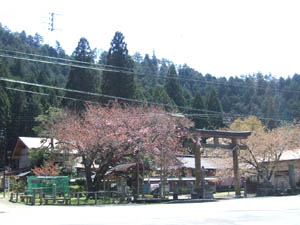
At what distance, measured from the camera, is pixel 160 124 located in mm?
29938

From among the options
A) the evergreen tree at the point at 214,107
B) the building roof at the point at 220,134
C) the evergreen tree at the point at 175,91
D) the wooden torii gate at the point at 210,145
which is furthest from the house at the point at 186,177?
the evergreen tree at the point at 175,91

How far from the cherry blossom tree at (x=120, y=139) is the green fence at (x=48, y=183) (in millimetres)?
2029

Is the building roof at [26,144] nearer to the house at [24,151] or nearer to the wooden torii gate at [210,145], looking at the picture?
the house at [24,151]

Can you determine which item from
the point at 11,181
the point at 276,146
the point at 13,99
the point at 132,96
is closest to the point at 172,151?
the point at 276,146

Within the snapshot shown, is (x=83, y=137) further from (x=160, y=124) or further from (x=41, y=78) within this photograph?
(x=41, y=78)

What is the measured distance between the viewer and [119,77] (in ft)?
184

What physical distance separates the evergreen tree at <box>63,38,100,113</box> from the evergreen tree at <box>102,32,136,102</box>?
11.1 ft

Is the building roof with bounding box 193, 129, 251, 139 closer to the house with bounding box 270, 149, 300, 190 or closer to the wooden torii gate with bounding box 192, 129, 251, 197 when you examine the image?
the wooden torii gate with bounding box 192, 129, 251, 197

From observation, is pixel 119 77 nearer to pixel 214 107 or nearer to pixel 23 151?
pixel 23 151

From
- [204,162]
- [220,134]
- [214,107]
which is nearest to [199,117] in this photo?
[214,107]

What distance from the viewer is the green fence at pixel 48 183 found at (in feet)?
89.7

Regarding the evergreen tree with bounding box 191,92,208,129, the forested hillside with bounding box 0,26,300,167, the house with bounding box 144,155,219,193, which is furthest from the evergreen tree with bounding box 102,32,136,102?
the house with bounding box 144,155,219,193

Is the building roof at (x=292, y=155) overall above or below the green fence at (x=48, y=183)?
above

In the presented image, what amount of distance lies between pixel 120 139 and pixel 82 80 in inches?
1309
